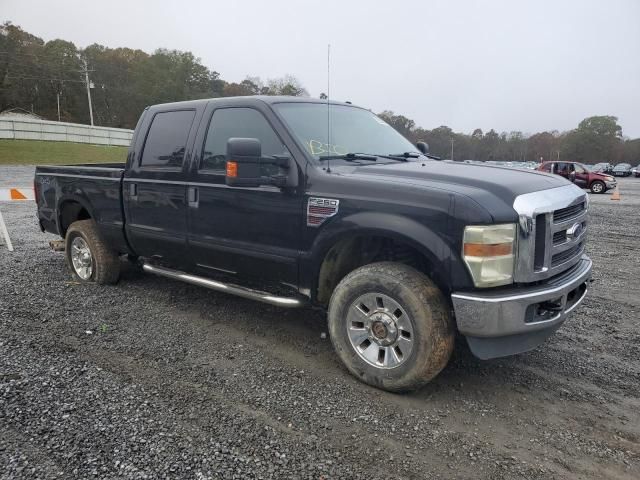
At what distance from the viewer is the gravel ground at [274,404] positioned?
2.63 meters

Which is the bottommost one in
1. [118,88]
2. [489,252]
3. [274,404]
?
[274,404]

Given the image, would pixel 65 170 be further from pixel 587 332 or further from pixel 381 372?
pixel 587 332

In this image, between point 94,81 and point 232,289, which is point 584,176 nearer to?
point 232,289

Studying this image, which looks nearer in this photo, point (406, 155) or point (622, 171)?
point (406, 155)

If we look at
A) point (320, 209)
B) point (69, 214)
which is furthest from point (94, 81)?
point (320, 209)

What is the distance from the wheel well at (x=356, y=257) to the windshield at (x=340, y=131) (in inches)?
29.4

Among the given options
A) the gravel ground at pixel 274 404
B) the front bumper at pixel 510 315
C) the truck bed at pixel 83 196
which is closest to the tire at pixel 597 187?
the gravel ground at pixel 274 404

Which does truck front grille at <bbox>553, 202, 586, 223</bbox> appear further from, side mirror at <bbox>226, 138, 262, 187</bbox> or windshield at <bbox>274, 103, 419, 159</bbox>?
side mirror at <bbox>226, 138, 262, 187</bbox>

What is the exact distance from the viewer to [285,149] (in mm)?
3912

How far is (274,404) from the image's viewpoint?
3.21m

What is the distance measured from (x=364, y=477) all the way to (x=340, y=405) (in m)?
0.71

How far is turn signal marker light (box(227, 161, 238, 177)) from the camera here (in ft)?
12.1

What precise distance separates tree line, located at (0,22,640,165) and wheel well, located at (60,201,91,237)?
69428mm

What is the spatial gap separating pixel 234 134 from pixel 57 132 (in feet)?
176
